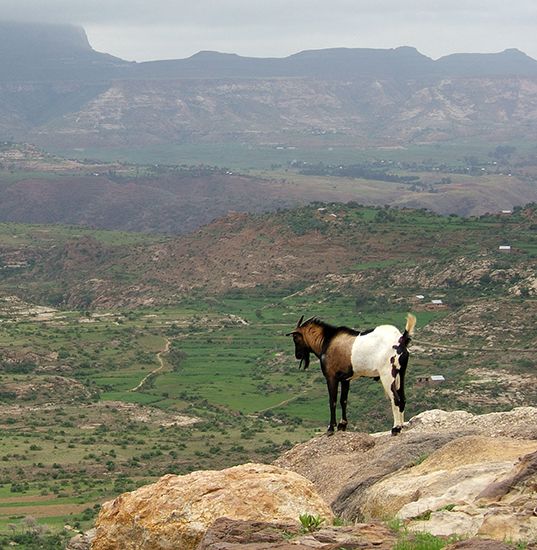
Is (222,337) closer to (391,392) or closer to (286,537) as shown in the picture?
(391,392)

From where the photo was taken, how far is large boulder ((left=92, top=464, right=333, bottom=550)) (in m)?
15.4

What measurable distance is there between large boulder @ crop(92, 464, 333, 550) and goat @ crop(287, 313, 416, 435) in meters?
6.67

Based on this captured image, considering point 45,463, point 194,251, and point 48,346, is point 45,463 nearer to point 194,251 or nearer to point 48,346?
point 48,346

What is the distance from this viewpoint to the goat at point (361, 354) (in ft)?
75.2

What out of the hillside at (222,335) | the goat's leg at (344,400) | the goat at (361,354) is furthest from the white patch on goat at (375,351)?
the hillside at (222,335)

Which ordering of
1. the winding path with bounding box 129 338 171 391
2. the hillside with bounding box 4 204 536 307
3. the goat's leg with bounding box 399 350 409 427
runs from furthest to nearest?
1. the hillside with bounding box 4 204 536 307
2. the winding path with bounding box 129 338 171 391
3. the goat's leg with bounding box 399 350 409 427

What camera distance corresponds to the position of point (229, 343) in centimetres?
9994

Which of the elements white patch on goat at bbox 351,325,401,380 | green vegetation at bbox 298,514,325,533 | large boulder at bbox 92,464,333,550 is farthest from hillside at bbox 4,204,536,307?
green vegetation at bbox 298,514,325,533

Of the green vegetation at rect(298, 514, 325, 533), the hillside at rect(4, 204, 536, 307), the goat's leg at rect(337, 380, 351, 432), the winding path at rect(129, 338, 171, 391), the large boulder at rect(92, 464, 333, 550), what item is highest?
the green vegetation at rect(298, 514, 325, 533)

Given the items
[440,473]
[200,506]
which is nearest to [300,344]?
[440,473]

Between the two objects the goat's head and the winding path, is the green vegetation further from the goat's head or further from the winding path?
the winding path

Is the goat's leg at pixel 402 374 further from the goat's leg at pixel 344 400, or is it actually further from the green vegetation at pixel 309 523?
the green vegetation at pixel 309 523

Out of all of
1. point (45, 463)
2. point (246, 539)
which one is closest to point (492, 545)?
point (246, 539)

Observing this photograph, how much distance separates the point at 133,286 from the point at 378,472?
358 feet
